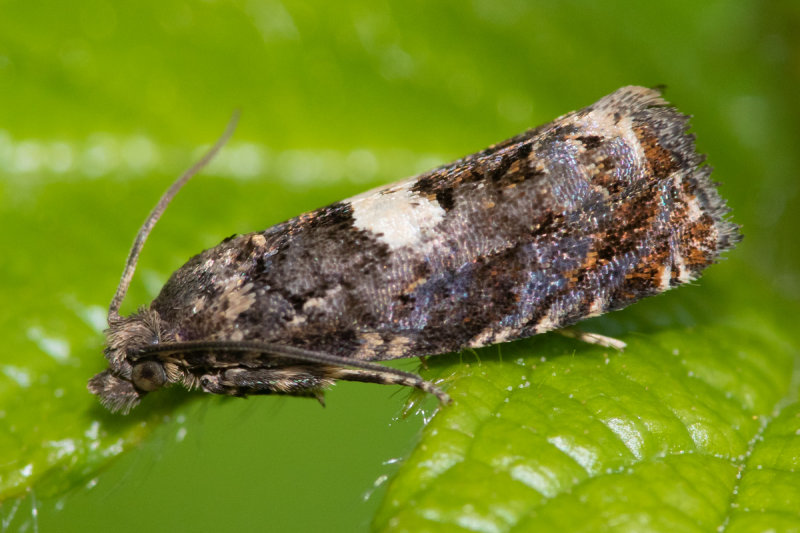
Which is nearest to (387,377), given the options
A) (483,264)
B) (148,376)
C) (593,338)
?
(483,264)

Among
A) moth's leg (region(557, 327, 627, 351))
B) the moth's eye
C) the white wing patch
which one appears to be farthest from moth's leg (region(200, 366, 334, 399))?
moth's leg (region(557, 327, 627, 351))

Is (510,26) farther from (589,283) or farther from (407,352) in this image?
(407,352)

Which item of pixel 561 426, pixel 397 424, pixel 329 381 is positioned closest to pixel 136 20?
pixel 329 381

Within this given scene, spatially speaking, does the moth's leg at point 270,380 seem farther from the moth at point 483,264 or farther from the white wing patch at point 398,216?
the white wing patch at point 398,216

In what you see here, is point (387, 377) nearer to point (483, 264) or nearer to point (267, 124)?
point (483, 264)

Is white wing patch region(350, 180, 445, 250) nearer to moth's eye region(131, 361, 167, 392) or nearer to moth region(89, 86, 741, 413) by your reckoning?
moth region(89, 86, 741, 413)

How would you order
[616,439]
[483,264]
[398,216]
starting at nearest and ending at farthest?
[616,439] → [483,264] → [398,216]
